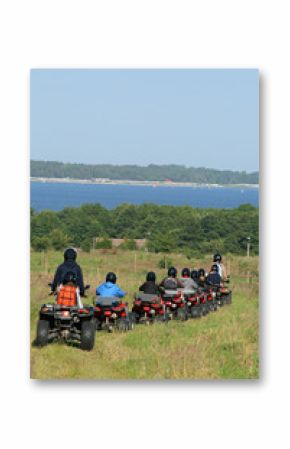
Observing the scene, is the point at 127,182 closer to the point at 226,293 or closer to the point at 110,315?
the point at 110,315

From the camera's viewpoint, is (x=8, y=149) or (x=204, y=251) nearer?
(x=8, y=149)

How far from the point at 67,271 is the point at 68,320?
0.56 meters

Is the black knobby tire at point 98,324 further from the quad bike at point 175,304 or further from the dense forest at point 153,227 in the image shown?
the quad bike at point 175,304

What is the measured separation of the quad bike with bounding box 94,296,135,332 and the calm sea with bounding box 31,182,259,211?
1.20 m

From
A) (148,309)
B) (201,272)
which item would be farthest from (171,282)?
(148,309)

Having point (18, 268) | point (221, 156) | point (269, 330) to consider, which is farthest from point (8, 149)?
point (269, 330)

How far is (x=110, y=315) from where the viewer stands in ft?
47.9

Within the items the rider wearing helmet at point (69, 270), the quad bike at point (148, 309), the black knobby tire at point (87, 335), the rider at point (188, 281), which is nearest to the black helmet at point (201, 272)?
the rider at point (188, 281)

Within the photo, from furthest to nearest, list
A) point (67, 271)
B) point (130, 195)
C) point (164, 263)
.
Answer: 1. point (164, 263)
2. point (67, 271)
3. point (130, 195)
